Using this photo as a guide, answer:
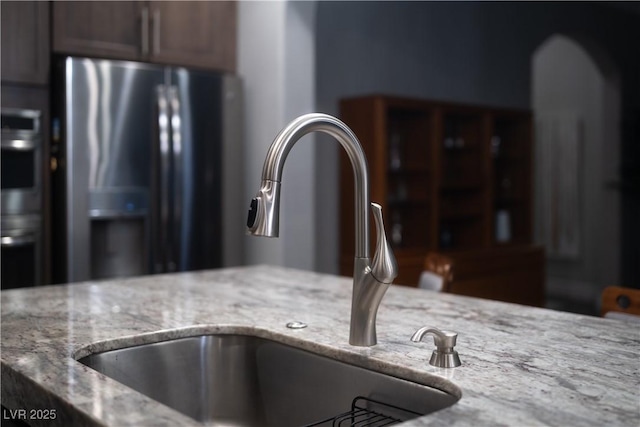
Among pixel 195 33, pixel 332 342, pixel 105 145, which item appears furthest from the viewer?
pixel 195 33

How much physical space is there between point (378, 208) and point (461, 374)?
324mm

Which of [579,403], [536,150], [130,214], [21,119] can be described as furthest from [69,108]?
[536,150]

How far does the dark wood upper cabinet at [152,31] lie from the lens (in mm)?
3285

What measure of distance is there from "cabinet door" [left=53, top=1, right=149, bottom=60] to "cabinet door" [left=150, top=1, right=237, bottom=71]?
0.27ft

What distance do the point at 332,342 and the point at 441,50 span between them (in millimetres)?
4155

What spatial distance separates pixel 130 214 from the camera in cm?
333

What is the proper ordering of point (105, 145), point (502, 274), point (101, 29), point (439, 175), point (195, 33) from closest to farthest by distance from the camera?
point (105, 145) → point (101, 29) → point (195, 33) → point (439, 175) → point (502, 274)

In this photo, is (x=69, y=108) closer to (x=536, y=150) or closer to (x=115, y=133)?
(x=115, y=133)

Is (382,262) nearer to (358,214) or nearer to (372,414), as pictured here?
(358,214)

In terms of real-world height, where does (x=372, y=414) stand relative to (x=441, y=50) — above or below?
below

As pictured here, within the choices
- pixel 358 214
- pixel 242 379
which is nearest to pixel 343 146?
pixel 358 214

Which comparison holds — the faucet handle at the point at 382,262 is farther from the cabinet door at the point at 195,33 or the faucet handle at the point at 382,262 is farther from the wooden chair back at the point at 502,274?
the wooden chair back at the point at 502,274

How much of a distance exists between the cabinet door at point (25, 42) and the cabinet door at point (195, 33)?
54cm

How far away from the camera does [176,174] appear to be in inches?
136
